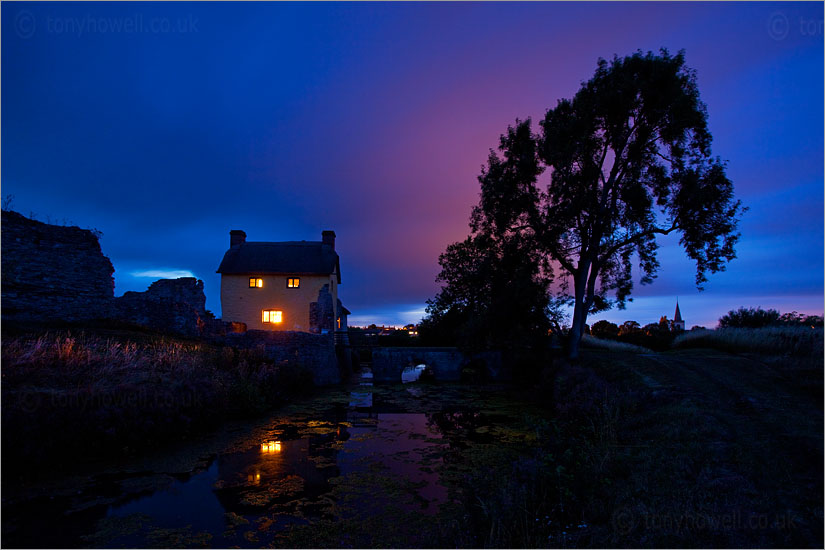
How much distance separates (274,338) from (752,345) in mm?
22539

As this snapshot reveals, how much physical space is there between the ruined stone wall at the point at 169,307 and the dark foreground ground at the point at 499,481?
931 centimetres

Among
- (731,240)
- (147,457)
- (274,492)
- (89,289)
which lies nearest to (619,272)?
(731,240)

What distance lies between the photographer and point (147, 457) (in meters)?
10.0

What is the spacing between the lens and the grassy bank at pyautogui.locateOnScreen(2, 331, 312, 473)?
28.2 feet

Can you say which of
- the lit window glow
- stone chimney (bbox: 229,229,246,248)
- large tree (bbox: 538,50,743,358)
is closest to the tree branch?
large tree (bbox: 538,50,743,358)

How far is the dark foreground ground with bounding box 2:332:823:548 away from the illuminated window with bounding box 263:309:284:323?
2081cm

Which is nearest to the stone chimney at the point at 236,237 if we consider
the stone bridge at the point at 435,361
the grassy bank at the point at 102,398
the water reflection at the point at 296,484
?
the stone bridge at the point at 435,361

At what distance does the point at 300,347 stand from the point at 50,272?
465 inches

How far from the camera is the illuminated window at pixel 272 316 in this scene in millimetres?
33875

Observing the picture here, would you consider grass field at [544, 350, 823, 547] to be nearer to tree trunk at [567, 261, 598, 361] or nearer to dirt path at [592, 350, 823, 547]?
dirt path at [592, 350, 823, 547]

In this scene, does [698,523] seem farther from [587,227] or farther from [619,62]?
[619,62]

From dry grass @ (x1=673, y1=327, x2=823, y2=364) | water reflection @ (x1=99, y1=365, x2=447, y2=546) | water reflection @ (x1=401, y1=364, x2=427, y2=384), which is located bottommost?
water reflection @ (x1=401, y1=364, x2=427, y2=384)

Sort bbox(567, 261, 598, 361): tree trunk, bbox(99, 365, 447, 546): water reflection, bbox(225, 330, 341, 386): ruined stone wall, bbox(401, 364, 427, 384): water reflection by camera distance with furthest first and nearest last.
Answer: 1. bbox(401, 364, 427, 384): water reflection
2. bbox(225, 330, 341, 386): ruined stone wall
3. bbox(567, 261, 598, 361): tree trunk
4. bbox(99, 365, 447, 546): water reflection

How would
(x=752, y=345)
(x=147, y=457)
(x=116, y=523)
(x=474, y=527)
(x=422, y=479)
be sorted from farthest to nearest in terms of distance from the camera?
(x=752, y=345)
(x=147, y=457)
(x=422, y=479)
(x=116, y=523)
(x=474, y=527)
